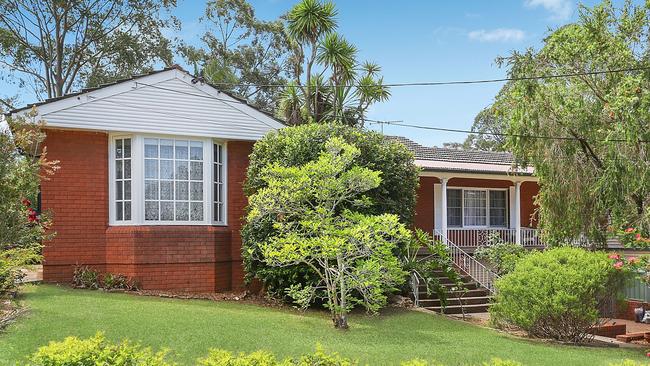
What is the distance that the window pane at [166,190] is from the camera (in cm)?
1509

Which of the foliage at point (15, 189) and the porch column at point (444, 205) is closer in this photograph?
the foliage at point (15, 189)

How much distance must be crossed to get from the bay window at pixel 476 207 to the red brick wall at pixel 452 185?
239mm

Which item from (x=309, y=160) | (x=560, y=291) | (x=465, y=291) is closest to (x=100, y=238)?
(x=309, y=160)

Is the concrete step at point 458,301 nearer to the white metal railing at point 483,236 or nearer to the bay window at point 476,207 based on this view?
the white metal railing at point 483,236

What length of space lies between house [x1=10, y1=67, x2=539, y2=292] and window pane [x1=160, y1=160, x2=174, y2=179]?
23mm

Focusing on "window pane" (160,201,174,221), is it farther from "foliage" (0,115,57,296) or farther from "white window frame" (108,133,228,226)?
"foliage" (0,115,57,296)

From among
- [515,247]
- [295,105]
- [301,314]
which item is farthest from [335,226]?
[295,105]

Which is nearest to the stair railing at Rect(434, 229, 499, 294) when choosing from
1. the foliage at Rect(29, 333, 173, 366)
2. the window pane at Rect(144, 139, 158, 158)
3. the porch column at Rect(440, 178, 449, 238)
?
the porch column at Rect(440, 178, 449, 238)

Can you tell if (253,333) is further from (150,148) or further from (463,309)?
(463,309)

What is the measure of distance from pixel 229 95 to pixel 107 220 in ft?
14.1

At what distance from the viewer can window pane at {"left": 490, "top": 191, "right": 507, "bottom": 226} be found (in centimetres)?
2392

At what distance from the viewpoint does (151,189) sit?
1500 cm

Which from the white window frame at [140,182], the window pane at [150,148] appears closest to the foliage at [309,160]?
the white window frame at [140,182]

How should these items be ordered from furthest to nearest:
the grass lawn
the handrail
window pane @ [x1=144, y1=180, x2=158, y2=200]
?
1. the handrail
2. window pane @ [x1=144, y1=180, x2=158, y2=200]
3. the grass lawn
